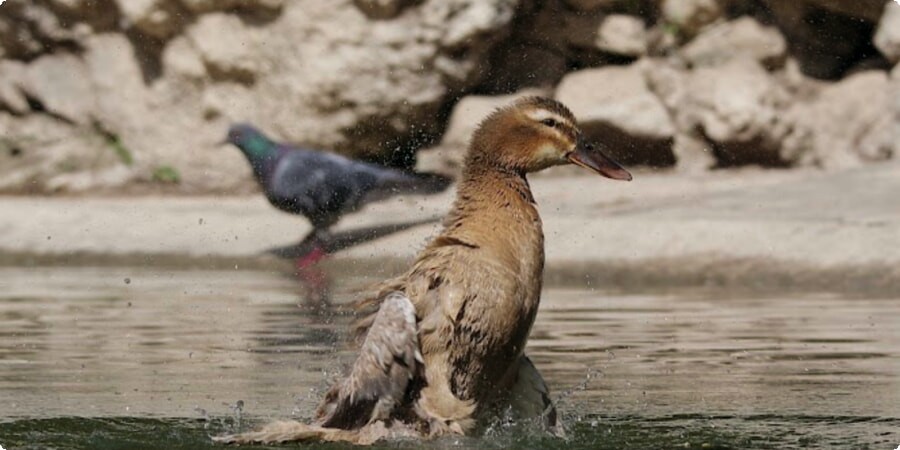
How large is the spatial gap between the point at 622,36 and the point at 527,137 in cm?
931

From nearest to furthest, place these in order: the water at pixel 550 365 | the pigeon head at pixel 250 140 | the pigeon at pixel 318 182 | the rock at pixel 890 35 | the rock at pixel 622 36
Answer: the water at pixel 550 365 → the pigeon at pixel 318 182 → the pigeon head at pixel 250 140 → the rock at pixel 890 35 → the rock at pixel 622 36

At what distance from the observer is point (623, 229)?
38.2ft

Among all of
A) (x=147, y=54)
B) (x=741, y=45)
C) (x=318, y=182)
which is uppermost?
(x=147, y=54)

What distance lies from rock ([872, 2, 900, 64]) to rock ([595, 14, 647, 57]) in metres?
1.98

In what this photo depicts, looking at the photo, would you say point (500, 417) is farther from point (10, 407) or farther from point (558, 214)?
point (558, 214)

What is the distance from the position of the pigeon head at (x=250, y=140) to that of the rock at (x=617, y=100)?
256 cm

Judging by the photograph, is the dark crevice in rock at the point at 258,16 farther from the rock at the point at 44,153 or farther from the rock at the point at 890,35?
the rock at the point at 890,35

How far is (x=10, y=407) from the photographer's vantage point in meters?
6.32

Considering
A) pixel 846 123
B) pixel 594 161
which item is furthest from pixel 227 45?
pixel 594 161

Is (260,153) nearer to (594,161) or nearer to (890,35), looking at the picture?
(890,35)

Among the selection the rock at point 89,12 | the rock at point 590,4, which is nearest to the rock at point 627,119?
the rock at point 590,4

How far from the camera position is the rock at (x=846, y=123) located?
13.9 metres

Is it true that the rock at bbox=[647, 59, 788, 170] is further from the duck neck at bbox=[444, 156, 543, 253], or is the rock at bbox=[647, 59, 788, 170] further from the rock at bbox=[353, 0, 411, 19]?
the duck neck at bbox=[444, 156, 543, 253]

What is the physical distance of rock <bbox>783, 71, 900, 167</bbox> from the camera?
1388 cm
